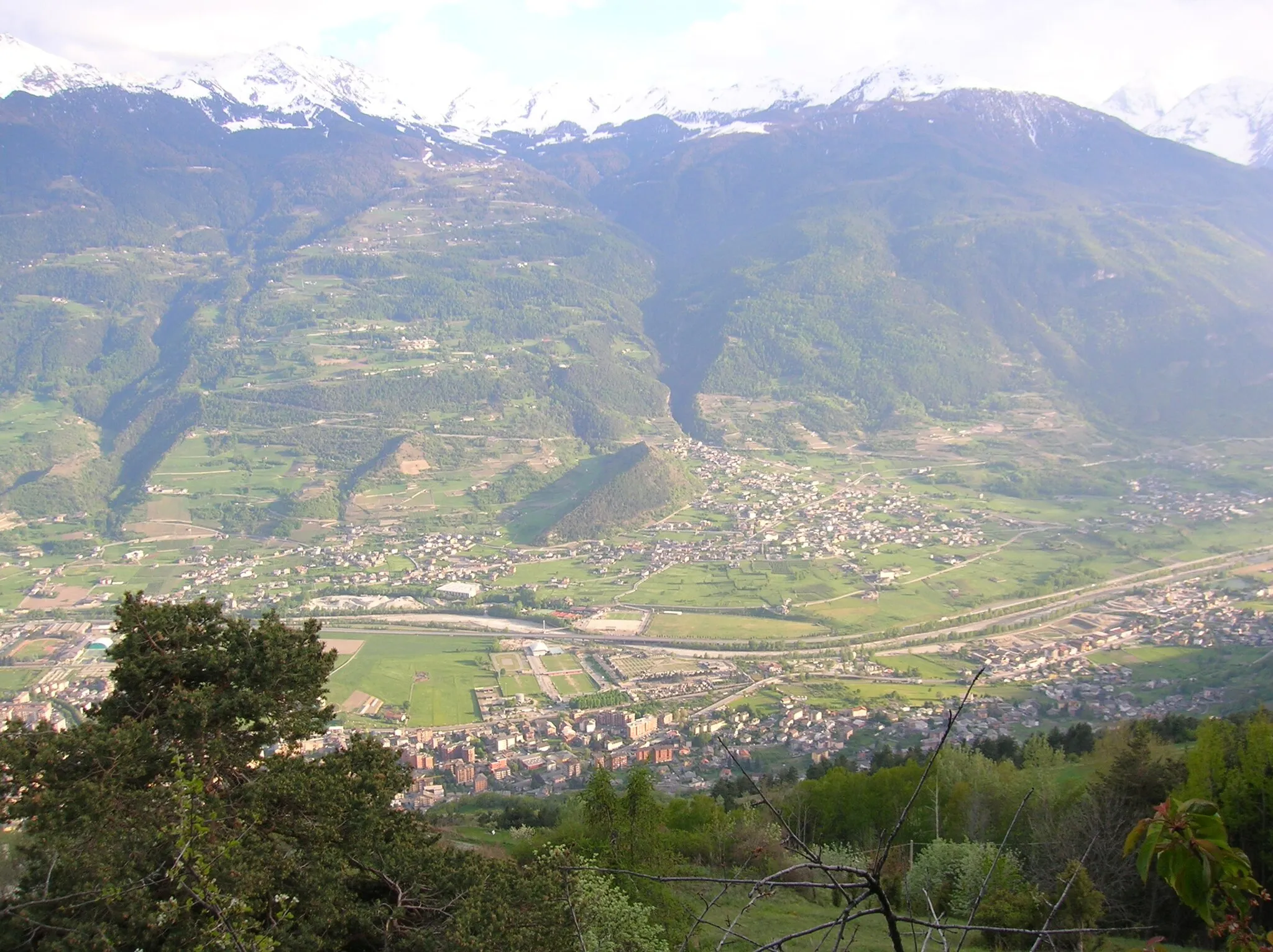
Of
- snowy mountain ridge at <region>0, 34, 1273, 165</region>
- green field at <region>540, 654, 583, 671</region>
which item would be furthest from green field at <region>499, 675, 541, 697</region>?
snowy mountain ridge at <region>0, 34, 1273, 165</region>

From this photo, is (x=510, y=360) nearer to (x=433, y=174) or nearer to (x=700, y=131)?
(x=433, y=174)

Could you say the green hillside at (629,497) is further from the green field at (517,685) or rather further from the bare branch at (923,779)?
the bare branch at (923,779)

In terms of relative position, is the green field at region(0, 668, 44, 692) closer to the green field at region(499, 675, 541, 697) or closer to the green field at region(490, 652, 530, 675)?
the green field at region(490, 652, 530, 675)

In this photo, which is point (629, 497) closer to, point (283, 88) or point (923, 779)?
point (923, 779)

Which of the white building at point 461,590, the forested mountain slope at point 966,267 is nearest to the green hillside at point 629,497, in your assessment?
the white building at point 461,590

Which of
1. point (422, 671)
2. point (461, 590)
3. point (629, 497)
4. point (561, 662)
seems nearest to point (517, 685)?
point (561, 662)
